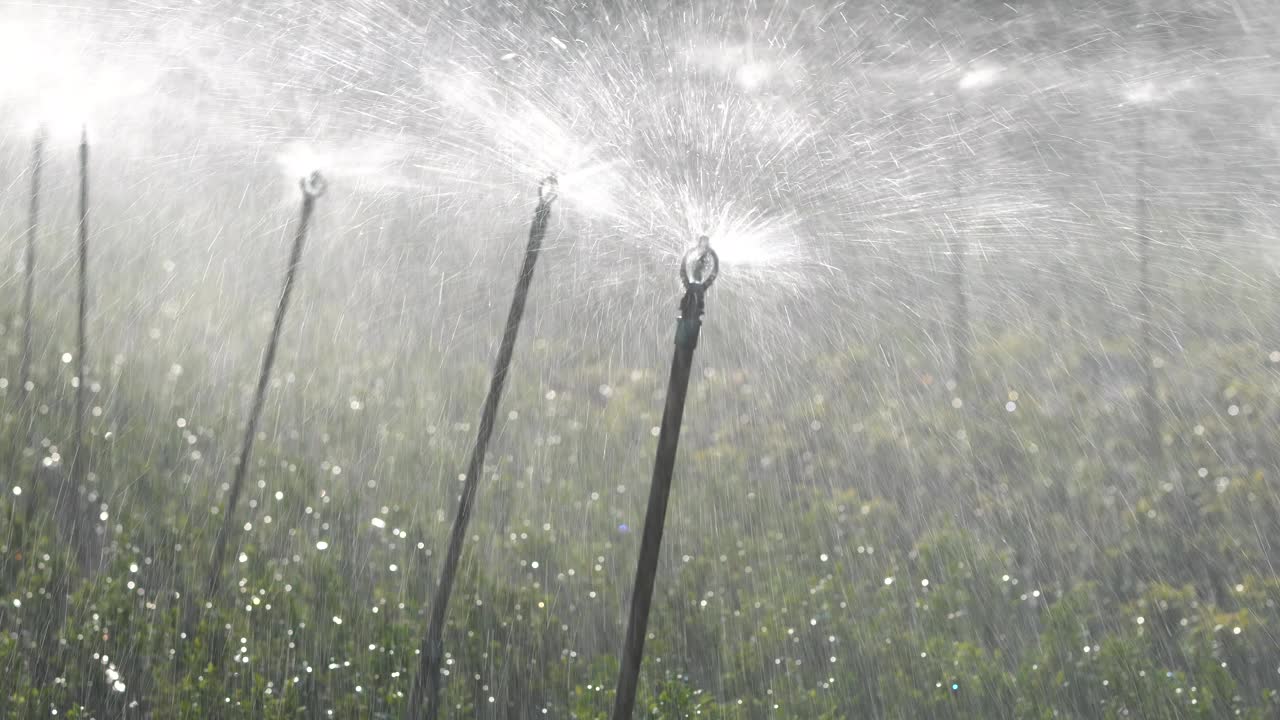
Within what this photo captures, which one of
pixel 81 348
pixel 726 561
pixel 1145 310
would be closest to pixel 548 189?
pixel 726 561

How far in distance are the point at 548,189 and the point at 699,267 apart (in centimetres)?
94

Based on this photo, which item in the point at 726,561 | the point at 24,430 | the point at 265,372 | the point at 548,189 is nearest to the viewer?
the point at 548,189

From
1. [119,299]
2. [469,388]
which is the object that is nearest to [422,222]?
[119,299]

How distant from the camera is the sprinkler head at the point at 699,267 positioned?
2914mm

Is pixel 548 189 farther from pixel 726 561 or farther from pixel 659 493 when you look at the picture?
pixel 726 561

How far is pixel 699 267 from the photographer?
2.93m

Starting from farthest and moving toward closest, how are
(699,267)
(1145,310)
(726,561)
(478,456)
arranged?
(1145,310) → (726,561) → (478,456) → (699,267)

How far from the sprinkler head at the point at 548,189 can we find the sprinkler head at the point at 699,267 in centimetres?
79

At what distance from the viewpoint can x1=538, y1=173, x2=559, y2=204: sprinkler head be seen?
3.66m

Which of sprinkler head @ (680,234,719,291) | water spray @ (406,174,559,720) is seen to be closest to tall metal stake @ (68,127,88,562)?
water spray @ (406,174,559,720)

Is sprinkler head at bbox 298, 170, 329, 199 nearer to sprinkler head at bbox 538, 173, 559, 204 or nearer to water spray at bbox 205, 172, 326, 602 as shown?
water spray at bbox 205, 172, 326, 602

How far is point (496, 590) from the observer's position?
18.0ft

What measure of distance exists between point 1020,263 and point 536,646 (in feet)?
21.9

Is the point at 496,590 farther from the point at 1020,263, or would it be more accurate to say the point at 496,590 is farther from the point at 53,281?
the point at 53,281
